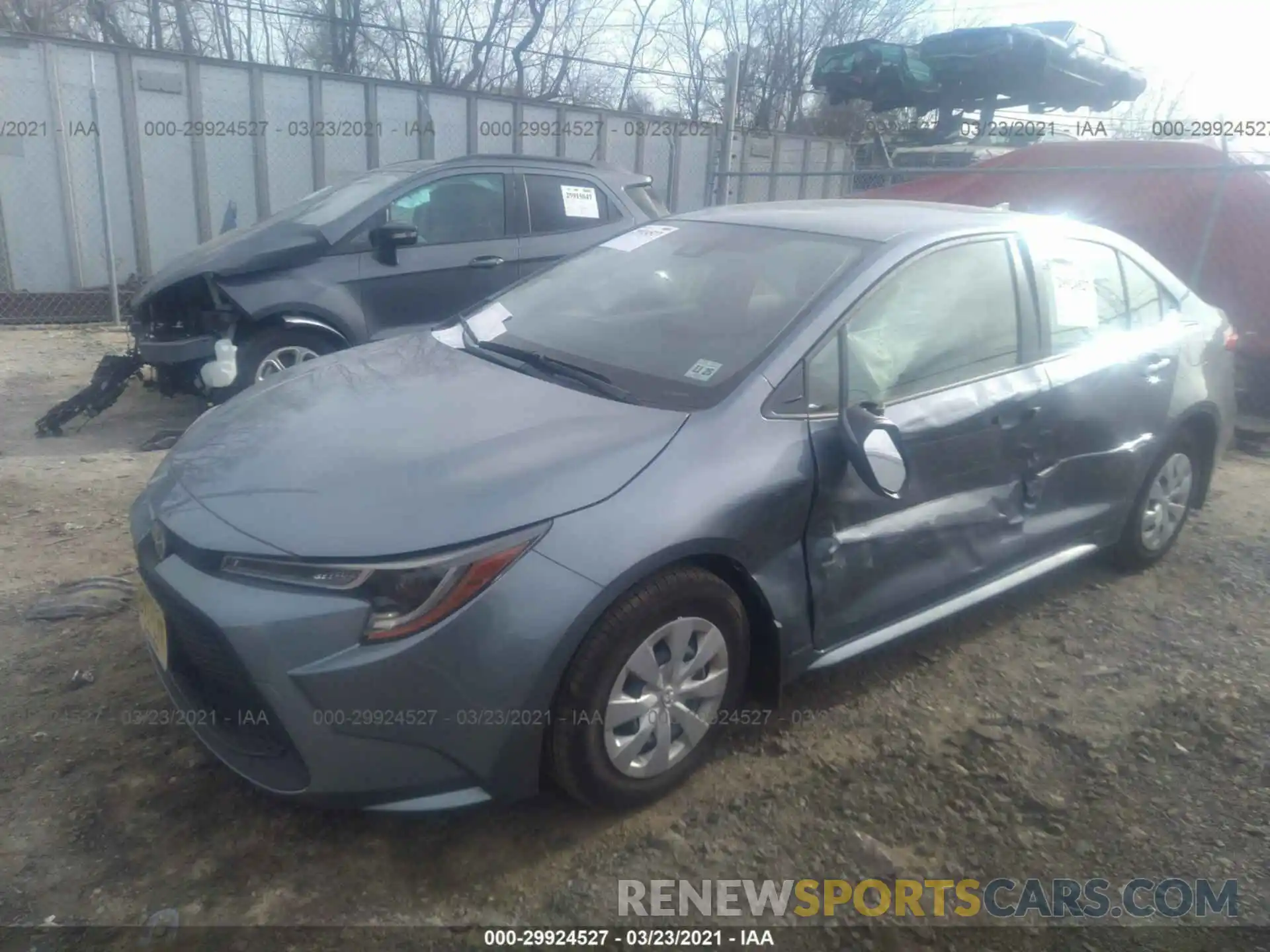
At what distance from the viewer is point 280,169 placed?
10.3 metres

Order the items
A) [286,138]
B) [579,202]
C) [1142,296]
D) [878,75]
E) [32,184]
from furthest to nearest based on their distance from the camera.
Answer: [878,75]
[286,138]
[32,184]
[579,202]
[1142,296]

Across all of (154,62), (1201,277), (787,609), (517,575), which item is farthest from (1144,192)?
(154,62)

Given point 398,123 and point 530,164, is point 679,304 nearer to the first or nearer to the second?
point 530,164

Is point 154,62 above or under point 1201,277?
above

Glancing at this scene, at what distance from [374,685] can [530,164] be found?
511 cm

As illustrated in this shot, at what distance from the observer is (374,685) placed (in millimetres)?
2082

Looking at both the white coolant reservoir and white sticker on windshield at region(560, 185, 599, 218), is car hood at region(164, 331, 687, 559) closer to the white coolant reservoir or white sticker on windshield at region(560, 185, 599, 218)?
the white coolant reservoir

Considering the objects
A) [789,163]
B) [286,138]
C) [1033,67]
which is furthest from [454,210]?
[789,163]

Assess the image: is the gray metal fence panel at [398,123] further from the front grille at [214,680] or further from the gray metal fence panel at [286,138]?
the front grille at [214,680]

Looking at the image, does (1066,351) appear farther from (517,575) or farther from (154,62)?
(154,62)

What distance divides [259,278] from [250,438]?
3.21 meters

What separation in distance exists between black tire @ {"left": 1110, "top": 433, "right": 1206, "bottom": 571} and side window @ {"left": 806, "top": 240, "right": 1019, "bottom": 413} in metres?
1.20

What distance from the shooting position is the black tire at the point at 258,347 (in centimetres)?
541

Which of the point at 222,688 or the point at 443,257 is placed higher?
the point at 443,257
